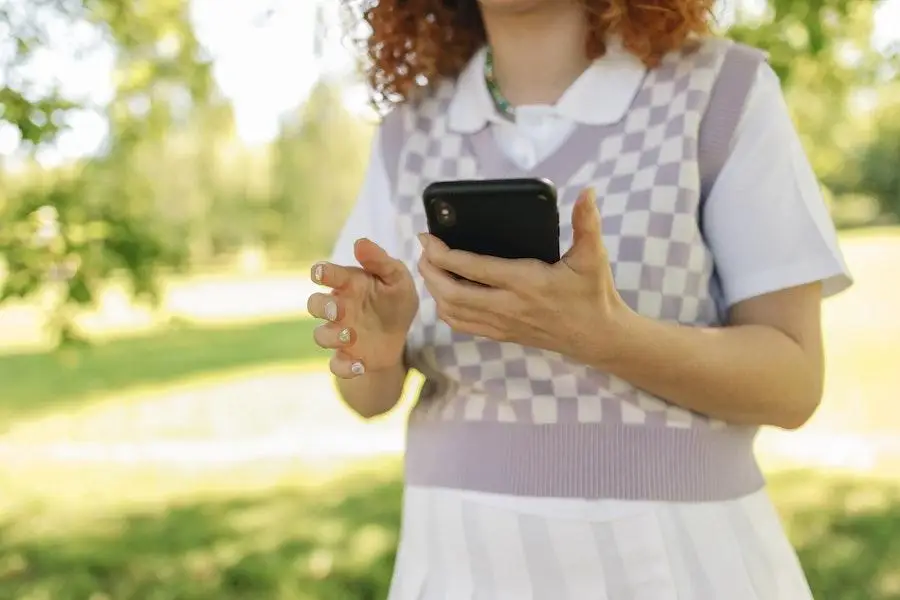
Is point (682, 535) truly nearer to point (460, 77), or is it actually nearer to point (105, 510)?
point (460, 77)

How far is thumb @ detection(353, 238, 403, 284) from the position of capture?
1.12 metres

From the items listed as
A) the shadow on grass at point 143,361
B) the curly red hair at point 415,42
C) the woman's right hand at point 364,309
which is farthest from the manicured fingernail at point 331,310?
the shadow on grass at point 143,361

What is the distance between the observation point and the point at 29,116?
2369 mm

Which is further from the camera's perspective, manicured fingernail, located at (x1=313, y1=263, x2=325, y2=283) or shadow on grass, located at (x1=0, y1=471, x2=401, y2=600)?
shadow on grass, located at (x1=0, y1=471, x2=401, y2=600)

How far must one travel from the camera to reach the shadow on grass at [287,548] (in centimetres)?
340

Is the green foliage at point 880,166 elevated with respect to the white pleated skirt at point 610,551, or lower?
lower

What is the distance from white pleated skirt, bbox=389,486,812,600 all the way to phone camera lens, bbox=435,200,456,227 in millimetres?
342

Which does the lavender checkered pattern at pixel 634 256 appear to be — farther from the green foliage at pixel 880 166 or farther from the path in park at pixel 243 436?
the green foliage at pixel 880 166

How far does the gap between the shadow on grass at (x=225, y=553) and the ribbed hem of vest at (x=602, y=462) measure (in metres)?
2.23

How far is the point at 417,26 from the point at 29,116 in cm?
126

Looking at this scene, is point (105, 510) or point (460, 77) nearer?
point (460, 77)

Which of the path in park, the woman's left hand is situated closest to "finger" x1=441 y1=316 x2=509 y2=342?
the woman's left hand

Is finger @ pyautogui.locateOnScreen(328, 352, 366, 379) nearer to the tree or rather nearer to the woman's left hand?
the woman's left hand

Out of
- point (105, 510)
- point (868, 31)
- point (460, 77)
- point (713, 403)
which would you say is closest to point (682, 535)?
point (713, 403)
